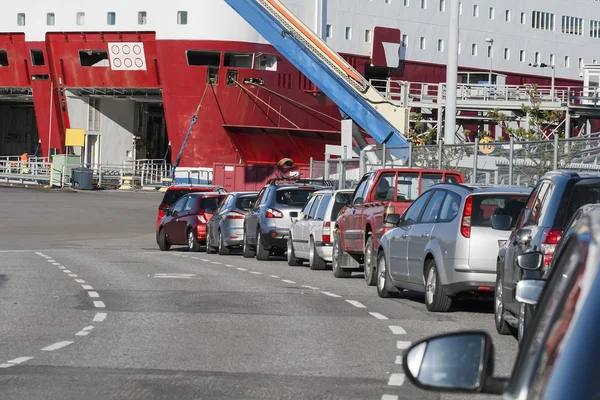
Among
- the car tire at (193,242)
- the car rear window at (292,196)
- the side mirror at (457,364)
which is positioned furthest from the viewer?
the car tire at (193,242)

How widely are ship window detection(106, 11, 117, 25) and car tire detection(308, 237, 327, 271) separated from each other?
47.0 metres

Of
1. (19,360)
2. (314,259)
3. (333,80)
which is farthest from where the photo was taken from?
(333,80)

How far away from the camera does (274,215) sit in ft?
87.8

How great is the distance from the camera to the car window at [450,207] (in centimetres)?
1437

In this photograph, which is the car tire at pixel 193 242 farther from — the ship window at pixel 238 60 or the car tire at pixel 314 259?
the ship window at pixel 238 60

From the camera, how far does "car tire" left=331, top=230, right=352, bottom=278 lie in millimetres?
21266

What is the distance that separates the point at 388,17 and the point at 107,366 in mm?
64394

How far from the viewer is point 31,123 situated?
305ft

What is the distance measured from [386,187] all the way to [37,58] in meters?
55.8

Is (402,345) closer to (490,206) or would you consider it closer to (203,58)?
(490,206)

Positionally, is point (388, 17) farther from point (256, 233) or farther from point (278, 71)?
point (256, 233)

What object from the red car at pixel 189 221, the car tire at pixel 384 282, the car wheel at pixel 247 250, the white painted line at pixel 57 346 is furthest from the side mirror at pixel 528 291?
the red car at pixel 189 221

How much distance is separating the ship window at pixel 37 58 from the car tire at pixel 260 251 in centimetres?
4768

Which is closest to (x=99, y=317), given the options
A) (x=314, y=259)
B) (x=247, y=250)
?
(x=314, y=259)
